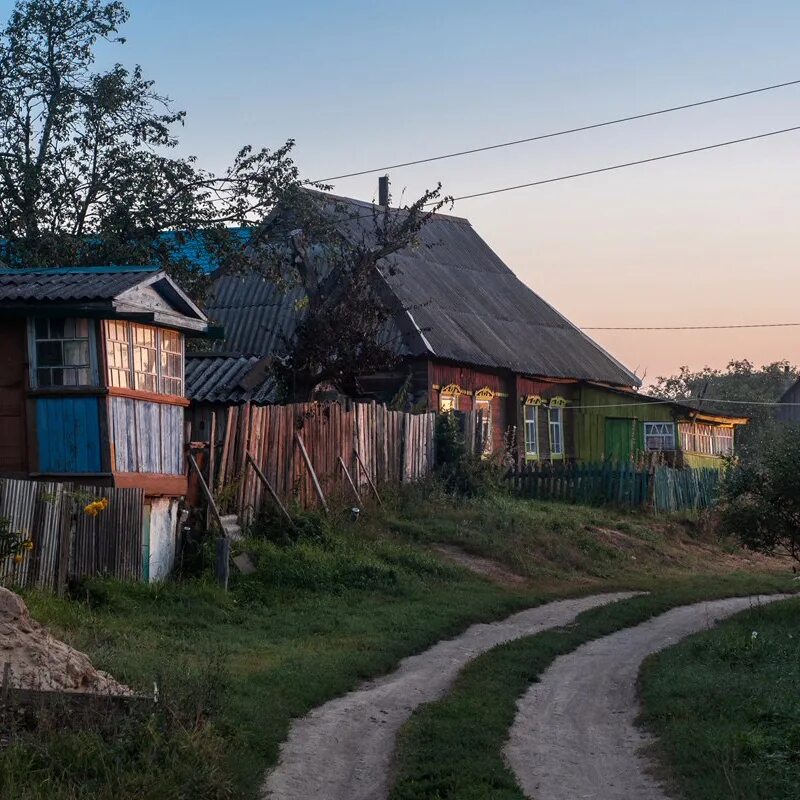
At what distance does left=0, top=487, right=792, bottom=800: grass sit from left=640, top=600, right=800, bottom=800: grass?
2813mm

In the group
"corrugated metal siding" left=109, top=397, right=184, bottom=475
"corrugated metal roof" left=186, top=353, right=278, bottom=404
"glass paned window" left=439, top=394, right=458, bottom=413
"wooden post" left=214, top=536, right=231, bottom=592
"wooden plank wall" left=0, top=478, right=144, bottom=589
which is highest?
Answer: "corrugated metal roof" left=186, top=353, right=278, bottom=404

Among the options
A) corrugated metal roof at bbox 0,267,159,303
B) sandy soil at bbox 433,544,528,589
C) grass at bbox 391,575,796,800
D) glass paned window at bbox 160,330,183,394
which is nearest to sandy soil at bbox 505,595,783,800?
grass at bbox 391,575,796,800

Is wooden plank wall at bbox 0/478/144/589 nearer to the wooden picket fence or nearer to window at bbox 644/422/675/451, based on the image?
the wooden picket fence

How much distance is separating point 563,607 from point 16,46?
51.0 ft

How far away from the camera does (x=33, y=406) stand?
15117 mm

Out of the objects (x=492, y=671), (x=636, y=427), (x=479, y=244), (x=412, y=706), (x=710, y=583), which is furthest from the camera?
(x=479, y=244)

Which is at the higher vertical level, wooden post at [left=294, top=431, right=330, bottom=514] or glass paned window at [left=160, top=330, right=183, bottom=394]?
glass paned window at [left=160, top=330, right=183, bottom=394]

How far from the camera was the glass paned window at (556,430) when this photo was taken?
110 ft

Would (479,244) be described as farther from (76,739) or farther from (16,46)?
(76,739)

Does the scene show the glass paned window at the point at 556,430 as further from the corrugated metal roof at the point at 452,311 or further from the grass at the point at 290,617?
the grass at the point at 290,617

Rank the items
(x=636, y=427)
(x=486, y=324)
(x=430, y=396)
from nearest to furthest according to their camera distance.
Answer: (x=430, y=396), (x=486, y=324), (x=636, y=427)

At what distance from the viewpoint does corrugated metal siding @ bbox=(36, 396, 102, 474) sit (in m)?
15.0

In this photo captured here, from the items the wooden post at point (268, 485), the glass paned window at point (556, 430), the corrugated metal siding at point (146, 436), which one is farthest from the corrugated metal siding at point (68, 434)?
the glass paned window at point (556, 430)

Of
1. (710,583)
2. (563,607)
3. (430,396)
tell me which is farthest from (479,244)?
(563,607)
